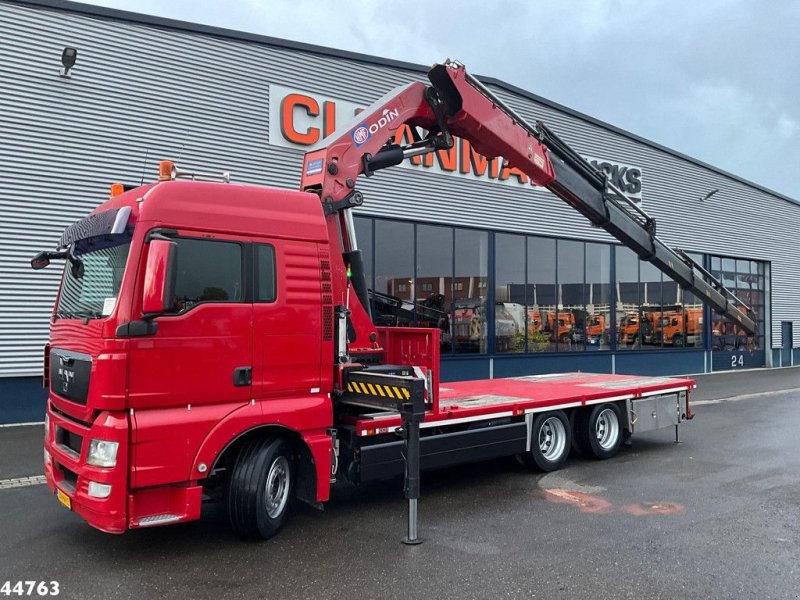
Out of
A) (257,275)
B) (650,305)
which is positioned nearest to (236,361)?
(257,275)

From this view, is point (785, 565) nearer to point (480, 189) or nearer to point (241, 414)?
point (241, 414)

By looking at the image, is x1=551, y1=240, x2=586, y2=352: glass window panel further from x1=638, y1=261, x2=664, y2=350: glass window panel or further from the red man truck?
the red man truck

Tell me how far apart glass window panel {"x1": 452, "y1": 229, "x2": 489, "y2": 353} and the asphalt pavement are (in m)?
8.58

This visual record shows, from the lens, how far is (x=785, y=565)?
504 cm

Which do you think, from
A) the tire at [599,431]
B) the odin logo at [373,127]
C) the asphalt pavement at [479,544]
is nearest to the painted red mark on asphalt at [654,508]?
the asphalt pavement at [479,544]

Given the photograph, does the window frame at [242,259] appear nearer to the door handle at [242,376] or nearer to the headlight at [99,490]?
the door handle at [242,376]

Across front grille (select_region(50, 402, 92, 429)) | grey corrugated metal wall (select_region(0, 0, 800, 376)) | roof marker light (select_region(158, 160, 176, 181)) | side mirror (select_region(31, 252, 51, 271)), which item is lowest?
front grille (select_region(50, 402, 92, 429))

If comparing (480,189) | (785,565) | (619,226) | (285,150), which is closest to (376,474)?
(785,565)

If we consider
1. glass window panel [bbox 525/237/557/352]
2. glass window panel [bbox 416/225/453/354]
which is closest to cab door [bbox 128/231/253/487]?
glass window panel [bbox 416/225/453/354]

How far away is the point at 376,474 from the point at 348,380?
36.4 inches

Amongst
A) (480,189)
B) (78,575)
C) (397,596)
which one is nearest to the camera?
(397,596)

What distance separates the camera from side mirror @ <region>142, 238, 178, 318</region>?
4730mm

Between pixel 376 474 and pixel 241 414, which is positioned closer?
pixel 241 414

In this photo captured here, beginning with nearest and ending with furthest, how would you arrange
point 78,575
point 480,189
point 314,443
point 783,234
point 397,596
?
point 397,596, point 78,575, point 314,443, point 480,189, point 783,234
